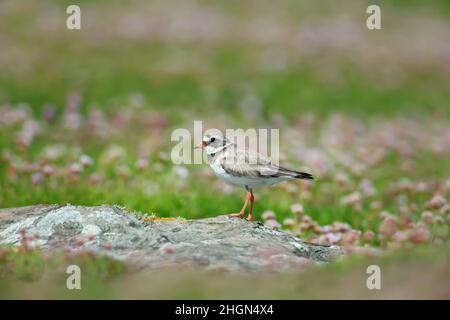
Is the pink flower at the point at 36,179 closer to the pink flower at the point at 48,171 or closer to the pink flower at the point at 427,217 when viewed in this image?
the pink flower at the point at 48,171

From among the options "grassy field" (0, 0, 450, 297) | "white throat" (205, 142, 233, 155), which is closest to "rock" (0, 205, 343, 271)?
"grassy field" (0, 0, 450, 297)

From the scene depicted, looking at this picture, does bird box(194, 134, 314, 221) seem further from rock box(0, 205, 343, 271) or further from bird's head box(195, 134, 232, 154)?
rock box(0, 205, 343, 271)

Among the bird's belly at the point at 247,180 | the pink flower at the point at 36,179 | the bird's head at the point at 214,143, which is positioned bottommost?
the pink flower at the point at 36,179

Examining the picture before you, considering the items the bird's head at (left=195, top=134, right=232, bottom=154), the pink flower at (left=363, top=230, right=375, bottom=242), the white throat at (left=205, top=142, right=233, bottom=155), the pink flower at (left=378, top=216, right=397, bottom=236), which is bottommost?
the pink flower at (left=363, top=230, right=375, bottom=242)

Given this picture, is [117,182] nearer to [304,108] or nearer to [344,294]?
[344,294]

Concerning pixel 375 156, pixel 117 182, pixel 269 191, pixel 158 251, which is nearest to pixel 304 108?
pixel 375 156

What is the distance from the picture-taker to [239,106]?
22.9m

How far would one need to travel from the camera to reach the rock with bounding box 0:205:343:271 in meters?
7.62

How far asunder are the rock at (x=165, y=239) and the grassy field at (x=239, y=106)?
2.44 ft

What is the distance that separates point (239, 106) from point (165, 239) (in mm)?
15085

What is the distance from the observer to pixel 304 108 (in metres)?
23.7

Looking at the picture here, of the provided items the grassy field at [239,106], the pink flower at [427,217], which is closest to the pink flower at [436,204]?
the grassy field at [239,106]

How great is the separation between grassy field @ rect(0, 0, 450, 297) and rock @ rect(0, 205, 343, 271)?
29.3 inches

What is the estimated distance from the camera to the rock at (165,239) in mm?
7617
